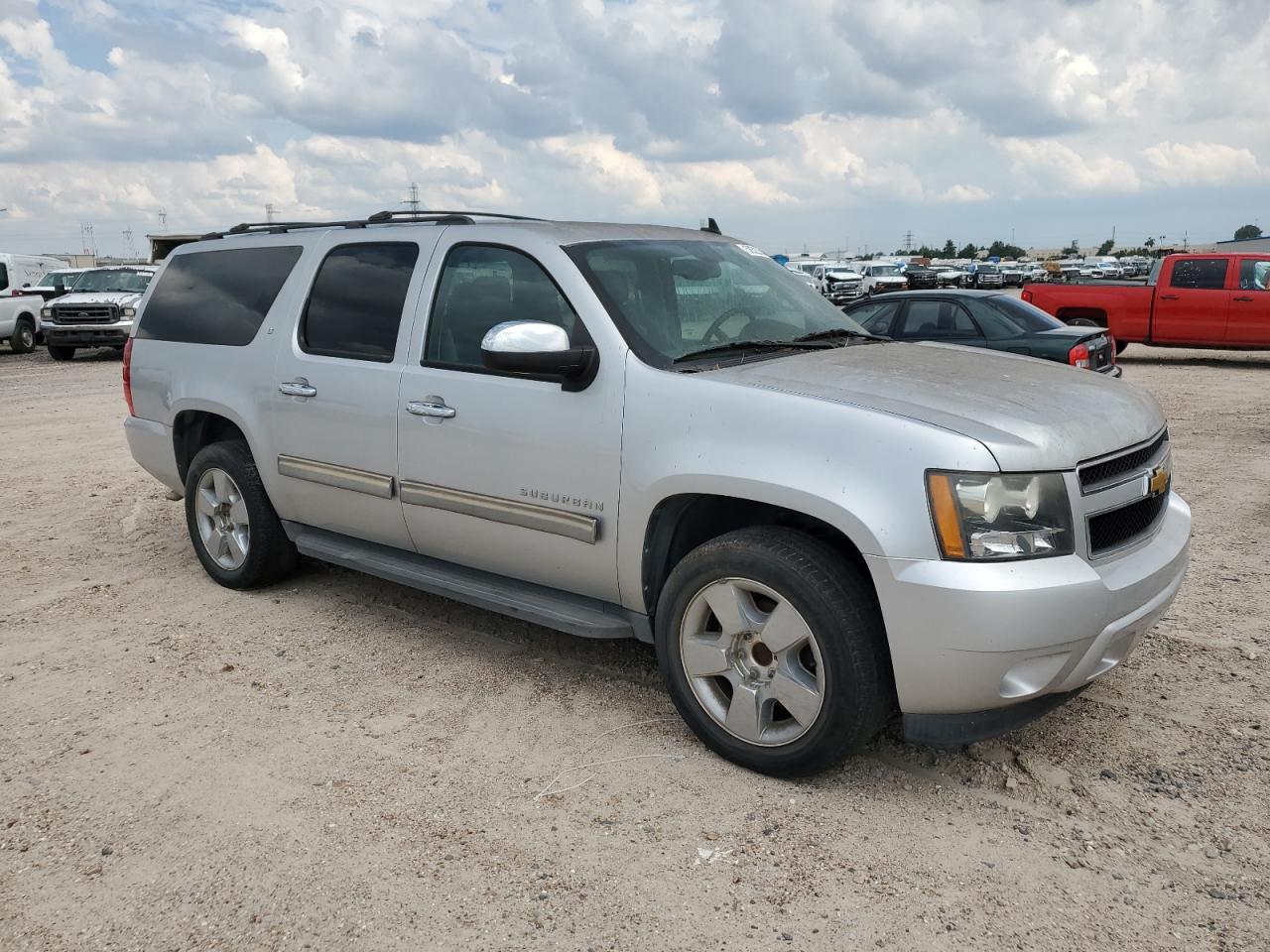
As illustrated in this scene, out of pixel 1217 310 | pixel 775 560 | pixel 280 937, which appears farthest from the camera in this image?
pixel 1217 310

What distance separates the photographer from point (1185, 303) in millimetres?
16531

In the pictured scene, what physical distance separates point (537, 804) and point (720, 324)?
190cm

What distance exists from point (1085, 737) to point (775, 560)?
4.61ft

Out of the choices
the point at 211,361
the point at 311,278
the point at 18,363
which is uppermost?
the point at 311,278

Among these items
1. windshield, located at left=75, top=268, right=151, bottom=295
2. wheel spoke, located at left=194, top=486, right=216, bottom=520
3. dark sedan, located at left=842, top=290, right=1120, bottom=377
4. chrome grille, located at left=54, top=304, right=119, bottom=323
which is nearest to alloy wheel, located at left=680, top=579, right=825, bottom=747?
wheel spoke, located at left=194, top=486, right=216, bottom=520

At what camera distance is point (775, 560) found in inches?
131

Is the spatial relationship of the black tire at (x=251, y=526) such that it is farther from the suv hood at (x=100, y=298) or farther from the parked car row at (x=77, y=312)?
the suv hood at (x=100, y=298)

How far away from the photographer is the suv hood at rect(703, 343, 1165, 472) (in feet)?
10.4

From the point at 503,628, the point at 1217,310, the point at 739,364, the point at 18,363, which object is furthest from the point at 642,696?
the point at 18,363

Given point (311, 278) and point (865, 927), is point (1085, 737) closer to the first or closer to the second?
point (865, 927)

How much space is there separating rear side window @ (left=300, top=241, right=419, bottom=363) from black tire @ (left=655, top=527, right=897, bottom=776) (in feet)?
6.20

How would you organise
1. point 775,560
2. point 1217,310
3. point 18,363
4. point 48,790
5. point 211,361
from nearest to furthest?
point 775,560 < point 48,790 < point 211,361 < point 1217,310 < point 18,363

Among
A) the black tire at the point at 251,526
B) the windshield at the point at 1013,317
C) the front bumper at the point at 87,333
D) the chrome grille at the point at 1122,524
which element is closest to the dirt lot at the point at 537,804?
the black tire at the point at 251,526

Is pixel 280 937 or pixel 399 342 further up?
pixel 399 342
